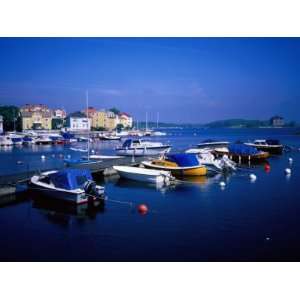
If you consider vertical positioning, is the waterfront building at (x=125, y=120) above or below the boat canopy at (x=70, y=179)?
above

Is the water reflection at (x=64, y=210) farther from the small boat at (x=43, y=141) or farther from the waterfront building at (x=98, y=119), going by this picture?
the waterfront building at (x=98, y=119)

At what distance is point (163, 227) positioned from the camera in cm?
837

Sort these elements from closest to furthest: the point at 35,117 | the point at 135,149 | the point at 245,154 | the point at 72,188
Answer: the point at 72,188, the point at 245,154, the point at 135,149, the point at 35,117

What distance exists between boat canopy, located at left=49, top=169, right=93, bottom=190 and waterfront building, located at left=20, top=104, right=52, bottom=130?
52.3 metres

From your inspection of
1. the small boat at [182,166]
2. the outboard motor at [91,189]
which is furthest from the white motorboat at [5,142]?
the outboard motor at [91,189]

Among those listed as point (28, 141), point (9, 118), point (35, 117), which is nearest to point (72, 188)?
point (28, 141)

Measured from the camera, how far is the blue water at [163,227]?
6840 mm

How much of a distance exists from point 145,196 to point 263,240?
499 centimetres

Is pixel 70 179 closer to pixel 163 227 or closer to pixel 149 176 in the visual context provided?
pixel 163 227

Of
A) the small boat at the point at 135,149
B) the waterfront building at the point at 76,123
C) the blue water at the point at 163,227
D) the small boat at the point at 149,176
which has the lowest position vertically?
the blue water at the point at 163,227

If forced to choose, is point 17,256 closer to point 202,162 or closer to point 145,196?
point 145,196

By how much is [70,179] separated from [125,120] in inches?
3064

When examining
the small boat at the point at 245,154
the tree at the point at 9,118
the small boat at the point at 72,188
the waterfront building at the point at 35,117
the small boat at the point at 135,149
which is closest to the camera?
the small boat at the point at 72,188

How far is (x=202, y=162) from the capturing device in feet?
55.1
